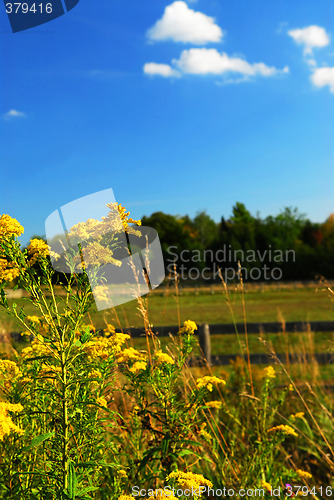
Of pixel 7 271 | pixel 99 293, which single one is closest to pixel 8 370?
pixel 7 271

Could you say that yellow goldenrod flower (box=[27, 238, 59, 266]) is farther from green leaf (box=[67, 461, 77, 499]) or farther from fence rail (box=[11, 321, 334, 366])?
fence rail (box=[11, 321, 334, 366])

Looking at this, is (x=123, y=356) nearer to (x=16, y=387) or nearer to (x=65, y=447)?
(x=16, y=387)

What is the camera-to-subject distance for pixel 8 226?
57.2 inches

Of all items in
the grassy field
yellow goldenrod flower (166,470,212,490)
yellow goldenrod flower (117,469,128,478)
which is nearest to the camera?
yellow goldenrod flower (166,470,212,490)

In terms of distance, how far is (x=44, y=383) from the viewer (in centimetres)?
175

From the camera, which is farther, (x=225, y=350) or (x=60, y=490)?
(x=225, y=350)

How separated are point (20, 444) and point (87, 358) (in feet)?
1.36

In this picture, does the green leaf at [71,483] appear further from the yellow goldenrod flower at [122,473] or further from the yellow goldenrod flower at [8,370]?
the yellow goldenrod flower at [8,370]

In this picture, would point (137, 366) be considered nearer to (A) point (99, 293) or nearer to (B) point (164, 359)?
(B) point (164, 359)

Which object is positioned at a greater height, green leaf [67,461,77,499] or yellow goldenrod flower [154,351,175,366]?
yellow goldenrod flower [154,351,175,366]

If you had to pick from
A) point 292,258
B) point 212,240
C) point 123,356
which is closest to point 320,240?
point 292,258

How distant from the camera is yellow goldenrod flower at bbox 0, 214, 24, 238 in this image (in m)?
1.45

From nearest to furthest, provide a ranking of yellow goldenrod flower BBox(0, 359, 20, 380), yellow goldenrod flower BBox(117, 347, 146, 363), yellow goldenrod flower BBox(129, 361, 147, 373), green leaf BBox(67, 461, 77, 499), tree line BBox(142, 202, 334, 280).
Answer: green leaf BBox(67, 461, 77, 499) → yellow goldenrod flower BBox(0, 359, 20, 380) → yellow goldenrod flower BBox(129, 361, 147, 373) → yellow goldenrod flower BBox(117, 347, 146, 363) → tree line BBox(142, 202, 334, 280)

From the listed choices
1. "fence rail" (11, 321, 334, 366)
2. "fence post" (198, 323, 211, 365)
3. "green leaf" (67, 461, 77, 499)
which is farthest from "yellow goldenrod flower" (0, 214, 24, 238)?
"fence post" (198, 323, 211, 365)
